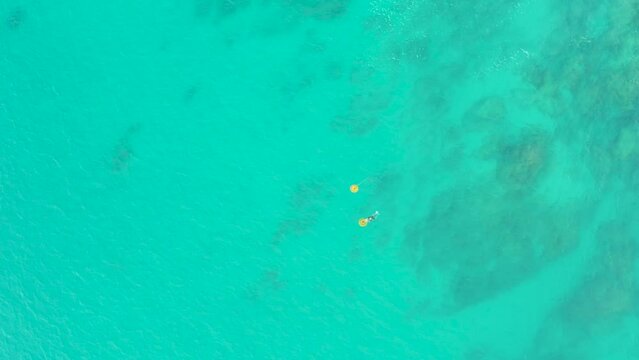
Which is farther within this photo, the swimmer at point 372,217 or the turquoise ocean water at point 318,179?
the swimmer at point 372,217

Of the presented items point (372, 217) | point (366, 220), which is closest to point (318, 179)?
point (366, 220)

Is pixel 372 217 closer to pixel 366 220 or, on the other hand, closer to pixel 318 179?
pixel 366 220

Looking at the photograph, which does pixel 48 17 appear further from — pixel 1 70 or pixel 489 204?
pixel 489 204

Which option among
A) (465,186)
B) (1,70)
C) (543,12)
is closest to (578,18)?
(543,12)

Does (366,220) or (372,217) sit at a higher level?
(372,217)

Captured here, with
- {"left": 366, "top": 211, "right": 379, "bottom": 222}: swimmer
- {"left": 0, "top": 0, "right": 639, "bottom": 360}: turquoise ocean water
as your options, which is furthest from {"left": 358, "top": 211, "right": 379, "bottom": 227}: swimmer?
{"left": 0, "top": 0, "right": 639, "bottom": 360}: turquoise ocean water

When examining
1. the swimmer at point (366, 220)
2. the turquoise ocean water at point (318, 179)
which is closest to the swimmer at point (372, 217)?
the swimmer at point (366, 220)

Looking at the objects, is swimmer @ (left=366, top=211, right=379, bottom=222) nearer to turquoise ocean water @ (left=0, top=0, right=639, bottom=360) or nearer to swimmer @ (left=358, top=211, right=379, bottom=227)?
swimmer @ (left=358, top=211, right=379, bottom=227)

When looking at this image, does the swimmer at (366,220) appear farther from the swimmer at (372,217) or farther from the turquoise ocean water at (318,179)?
the turquoise ocean water at (318,179)
